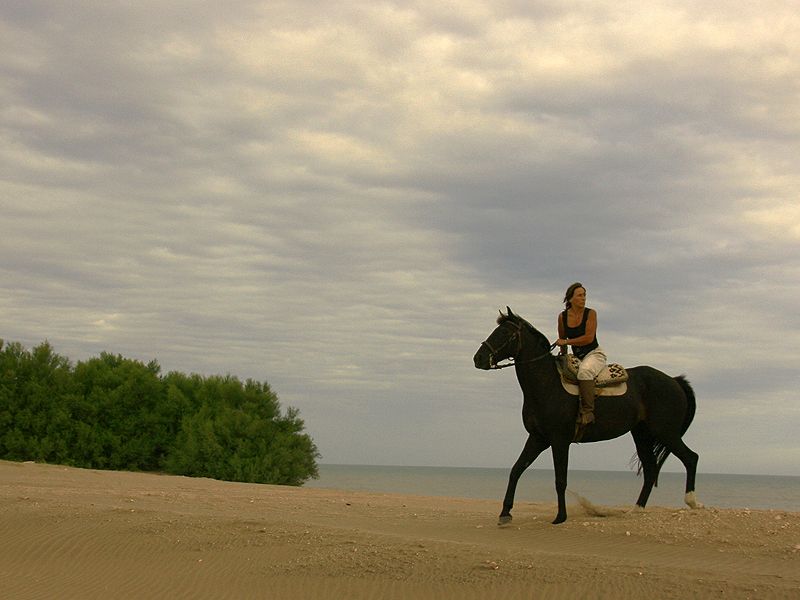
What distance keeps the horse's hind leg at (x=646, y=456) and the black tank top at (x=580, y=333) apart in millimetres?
1703

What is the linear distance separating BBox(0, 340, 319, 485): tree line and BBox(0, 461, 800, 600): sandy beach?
1703 centimetres

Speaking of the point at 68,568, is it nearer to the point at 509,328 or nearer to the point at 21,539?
the point at 21,539

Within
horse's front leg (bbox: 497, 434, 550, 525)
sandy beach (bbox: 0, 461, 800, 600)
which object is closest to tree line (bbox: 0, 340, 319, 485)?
sandy beach (bbox: 0, 461, 800, 600)

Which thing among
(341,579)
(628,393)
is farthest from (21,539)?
(628,393)

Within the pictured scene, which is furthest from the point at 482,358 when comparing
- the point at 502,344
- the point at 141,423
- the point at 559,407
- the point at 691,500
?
the point at 141,423

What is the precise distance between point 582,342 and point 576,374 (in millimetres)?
535

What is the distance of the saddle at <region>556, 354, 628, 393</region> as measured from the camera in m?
13.5

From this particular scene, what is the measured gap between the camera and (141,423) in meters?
34.2

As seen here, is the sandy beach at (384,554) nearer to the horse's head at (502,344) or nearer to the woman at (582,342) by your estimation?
the woman at (582,342)

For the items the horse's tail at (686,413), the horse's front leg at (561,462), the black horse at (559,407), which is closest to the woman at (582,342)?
the black horse at (559,407)

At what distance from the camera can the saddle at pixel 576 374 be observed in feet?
44.2

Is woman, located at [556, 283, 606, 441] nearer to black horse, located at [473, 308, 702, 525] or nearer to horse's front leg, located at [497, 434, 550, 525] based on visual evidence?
black horse, located at [473, 308, 702, 525]

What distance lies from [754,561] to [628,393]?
3.52 metres

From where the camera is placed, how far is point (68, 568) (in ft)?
38.9
